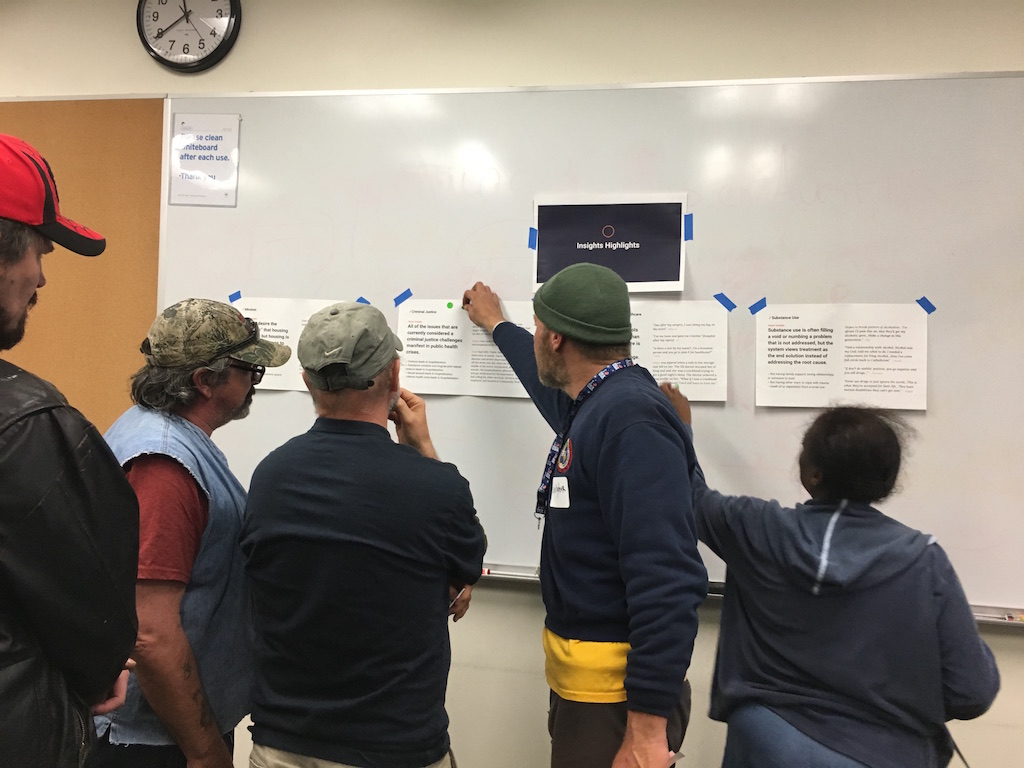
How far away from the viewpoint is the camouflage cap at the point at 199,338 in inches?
45.8

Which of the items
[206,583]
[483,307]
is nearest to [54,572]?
[206,583]

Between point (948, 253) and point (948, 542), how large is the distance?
2.45ft

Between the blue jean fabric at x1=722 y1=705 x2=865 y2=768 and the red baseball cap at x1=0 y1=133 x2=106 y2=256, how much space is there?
143 centimetres

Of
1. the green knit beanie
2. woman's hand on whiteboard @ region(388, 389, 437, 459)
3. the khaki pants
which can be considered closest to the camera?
the khaki pants

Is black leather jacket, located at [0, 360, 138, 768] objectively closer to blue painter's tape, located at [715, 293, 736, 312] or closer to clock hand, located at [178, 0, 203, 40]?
blue painter's tape, located at [715, 293, 736, 312]

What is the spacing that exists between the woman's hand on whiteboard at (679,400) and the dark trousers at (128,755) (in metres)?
1.34

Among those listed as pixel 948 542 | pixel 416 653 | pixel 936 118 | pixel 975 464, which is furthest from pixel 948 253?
pixel 416 653

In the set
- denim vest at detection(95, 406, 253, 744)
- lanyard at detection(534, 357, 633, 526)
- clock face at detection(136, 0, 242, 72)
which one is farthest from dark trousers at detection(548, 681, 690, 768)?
clock face at detection(136, 0, 242, 72)

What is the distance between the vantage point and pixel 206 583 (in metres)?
1.14

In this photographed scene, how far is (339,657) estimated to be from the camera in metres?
1.03

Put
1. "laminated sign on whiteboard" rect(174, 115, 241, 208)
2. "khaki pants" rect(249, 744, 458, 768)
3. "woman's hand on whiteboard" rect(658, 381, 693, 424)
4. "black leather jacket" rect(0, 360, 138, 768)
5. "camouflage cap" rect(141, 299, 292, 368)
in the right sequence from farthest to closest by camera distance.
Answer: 1. "laminated sign on whiteboard" rect(174, 115, 241, 208)
2. "woman's hand on whiteboard" rect(658, 381, 693, 424)
3. "camouflage cap" rect(141, 299, 292, 368)
4. "khaki pants" rect(249, 744, 458, 768)
5. "black leather jacket" rect(0, 360, 138, 768)

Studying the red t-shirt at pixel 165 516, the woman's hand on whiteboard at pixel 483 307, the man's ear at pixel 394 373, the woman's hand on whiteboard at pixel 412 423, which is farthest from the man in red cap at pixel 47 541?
the woman's hand on whiteboard at pixel 483 307

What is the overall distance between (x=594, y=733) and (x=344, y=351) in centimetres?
87

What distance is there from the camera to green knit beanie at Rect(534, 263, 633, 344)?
127 cm
